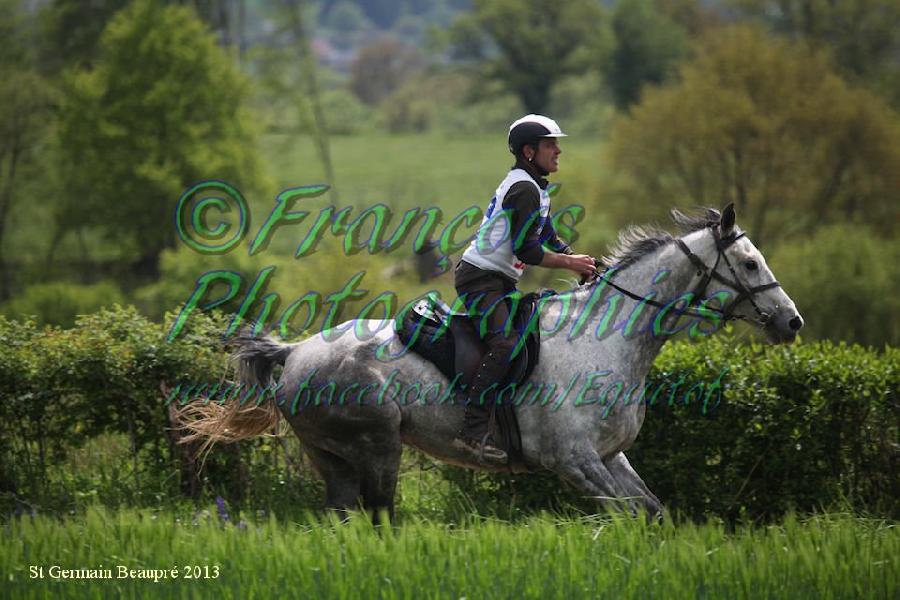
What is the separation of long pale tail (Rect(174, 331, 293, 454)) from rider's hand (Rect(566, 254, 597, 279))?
199 centimetres

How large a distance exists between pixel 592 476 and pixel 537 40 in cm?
9320

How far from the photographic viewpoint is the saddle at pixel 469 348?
7.06m

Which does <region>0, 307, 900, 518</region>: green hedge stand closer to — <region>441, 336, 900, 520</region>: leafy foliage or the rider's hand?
<region>441, 336, 900, 520</region>: leafy foliage

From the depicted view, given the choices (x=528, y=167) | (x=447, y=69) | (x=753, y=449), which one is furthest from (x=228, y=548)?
(x=447, y=69)

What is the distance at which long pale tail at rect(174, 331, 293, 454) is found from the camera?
7590 millimetres

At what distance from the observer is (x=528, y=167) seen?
277 inches

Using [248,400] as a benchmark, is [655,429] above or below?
below

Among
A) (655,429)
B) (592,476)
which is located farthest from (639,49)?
(592,476)

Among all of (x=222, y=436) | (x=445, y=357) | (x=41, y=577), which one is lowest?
(x=41, y=577)

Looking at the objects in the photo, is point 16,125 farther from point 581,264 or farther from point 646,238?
point 581,264

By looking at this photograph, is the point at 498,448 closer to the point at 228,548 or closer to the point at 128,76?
the point at 228,548

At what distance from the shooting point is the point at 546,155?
705 cm

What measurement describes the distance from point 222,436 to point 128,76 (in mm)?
39609
